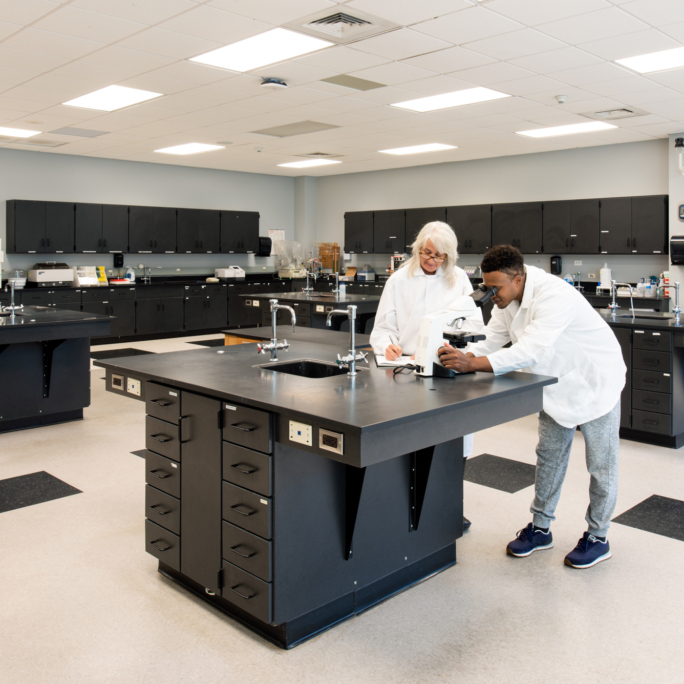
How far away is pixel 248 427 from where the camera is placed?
2.23 meters

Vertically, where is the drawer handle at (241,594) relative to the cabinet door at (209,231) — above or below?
below

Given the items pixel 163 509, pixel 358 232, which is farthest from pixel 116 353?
pixel 163 509

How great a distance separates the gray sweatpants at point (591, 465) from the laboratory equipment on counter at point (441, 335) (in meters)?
0.60

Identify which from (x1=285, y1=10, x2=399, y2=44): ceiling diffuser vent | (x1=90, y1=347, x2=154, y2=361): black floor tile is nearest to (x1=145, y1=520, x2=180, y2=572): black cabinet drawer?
(x1=285, y1=10, x2=399, y2=44): ceiling diffuser vent

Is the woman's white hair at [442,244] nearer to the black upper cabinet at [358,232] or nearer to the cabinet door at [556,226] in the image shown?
the cabinet door at [556,226]

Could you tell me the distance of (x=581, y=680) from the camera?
6.75 ft

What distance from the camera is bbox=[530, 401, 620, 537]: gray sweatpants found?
108 inches

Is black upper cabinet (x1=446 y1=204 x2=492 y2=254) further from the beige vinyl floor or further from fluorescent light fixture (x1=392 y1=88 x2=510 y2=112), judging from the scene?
the beige vinyl floor

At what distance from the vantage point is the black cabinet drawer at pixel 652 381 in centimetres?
459

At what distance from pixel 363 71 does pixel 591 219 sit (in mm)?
4698

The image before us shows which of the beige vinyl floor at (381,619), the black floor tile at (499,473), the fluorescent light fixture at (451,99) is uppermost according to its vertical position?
the fluorescent light fixture at (451,99)

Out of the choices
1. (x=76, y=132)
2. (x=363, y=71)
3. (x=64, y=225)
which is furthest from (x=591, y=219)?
(x=64, y=225)

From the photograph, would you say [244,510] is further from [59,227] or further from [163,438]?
[59,227]

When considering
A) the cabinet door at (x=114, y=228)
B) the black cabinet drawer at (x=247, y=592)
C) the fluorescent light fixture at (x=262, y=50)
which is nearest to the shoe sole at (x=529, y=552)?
the black cabinet drawer at (x=247, y=592)
